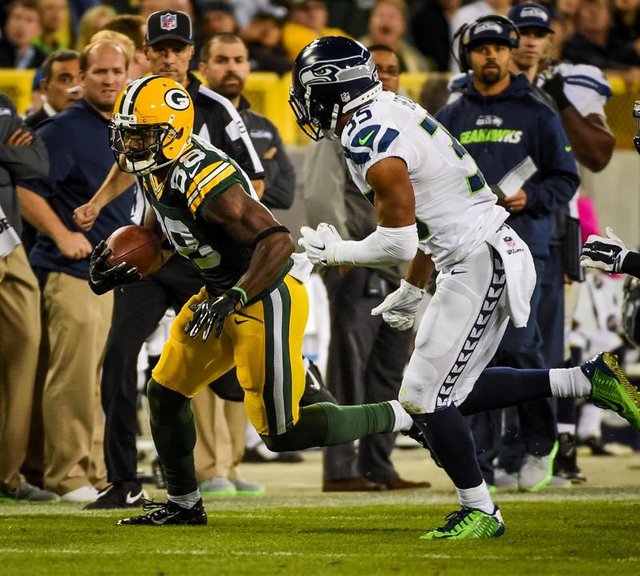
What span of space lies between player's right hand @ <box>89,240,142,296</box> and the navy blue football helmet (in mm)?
946

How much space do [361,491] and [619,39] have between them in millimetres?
6802

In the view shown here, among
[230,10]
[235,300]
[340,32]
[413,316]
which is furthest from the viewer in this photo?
[340,32]

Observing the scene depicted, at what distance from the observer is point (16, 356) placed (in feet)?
25.5

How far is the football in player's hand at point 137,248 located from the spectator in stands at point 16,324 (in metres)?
1.48

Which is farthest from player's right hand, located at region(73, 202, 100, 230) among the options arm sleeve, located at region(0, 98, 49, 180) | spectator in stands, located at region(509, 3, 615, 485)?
spectator in stands, located at region(509, 3, 615, 485)

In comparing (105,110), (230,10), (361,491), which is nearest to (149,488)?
(361,491)

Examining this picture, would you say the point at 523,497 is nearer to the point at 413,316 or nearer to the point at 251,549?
the point at 413,316

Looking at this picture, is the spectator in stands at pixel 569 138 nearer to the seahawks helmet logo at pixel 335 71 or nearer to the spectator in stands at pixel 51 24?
the seahawks helmet logo at pixel 335 71

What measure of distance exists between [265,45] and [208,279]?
6628mm

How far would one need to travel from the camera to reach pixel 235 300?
5684 mm

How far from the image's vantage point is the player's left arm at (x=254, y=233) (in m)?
5.82

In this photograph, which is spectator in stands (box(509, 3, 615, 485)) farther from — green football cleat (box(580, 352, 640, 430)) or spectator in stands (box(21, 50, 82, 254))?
spectator in stands (box(21, 50, 82, 254))

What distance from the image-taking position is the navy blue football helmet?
578cm

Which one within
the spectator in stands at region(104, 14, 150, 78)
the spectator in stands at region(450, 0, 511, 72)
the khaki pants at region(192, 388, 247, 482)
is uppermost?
the spectator in stands at region(450, 0, 511, 72)
